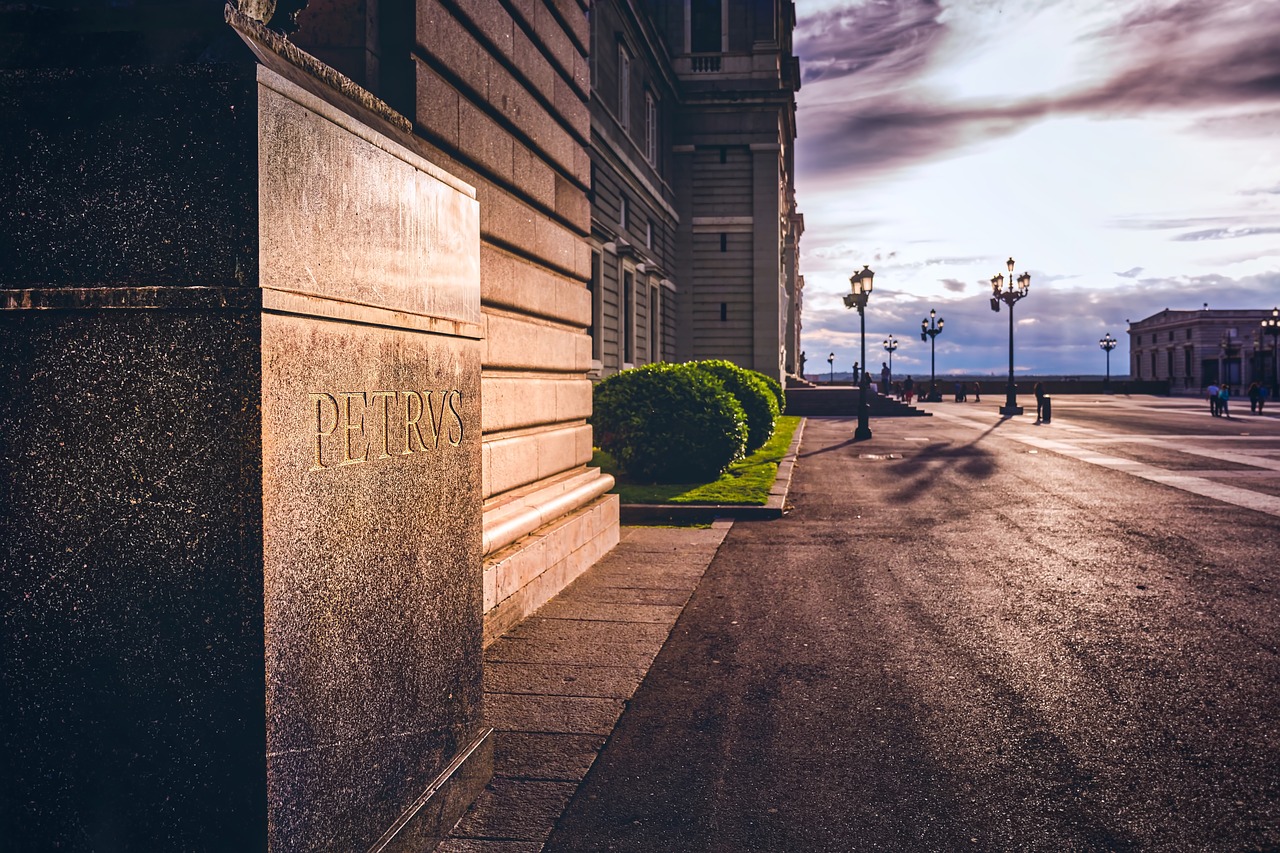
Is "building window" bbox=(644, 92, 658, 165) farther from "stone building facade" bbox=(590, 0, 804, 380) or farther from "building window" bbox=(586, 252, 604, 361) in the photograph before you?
"building window" bbox=(586, 252, 604, 361)

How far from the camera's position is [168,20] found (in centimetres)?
259

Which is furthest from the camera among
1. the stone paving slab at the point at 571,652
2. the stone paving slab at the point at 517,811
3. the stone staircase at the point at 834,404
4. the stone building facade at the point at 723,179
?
the stone staircase at the point at 834,404

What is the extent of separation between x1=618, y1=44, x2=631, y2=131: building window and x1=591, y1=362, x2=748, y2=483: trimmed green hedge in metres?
13.2

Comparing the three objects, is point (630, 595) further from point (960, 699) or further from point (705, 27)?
point (705, 27)

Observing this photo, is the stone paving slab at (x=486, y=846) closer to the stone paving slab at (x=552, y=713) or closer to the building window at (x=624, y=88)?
the stone paving slab at (x=552, y=713)

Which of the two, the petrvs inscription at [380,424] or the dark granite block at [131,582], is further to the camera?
the petrvs inscription at [380,424]

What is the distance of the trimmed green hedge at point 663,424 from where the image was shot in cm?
1337

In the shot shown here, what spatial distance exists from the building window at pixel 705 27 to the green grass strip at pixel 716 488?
24.5 m

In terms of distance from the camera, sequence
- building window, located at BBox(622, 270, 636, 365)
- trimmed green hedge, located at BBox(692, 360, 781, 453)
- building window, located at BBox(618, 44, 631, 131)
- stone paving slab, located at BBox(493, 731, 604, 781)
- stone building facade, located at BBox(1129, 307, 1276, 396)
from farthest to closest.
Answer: stone building facade, located at BBox(1129, 307, 1276, 396), building window, located at BBox(622, 270, 636, 365), building window, located at BBox(618, 44, 631, 131), trimmed green hedge, located at BBox(692, 360, 781, 453), stone paving slab, located at BBox(493, 731, 604, 781)

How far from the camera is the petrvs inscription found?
272cm

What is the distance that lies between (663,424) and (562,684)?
8606mm

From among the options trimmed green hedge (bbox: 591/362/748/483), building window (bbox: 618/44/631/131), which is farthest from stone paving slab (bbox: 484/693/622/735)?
building window (bbox: 618/44/631/131)

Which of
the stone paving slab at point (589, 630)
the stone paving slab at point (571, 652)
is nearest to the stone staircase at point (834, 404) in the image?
the stone paving slab at point (589, 630)

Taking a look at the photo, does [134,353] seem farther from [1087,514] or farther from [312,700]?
[1087,514]
